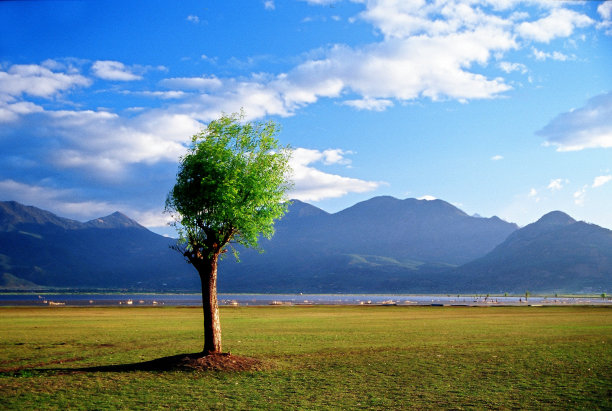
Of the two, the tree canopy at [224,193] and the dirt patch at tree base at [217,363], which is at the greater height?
the tree canopy at [224,193]

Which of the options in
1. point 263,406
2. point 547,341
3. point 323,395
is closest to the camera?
point 263,406

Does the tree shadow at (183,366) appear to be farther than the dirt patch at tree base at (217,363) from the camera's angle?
No

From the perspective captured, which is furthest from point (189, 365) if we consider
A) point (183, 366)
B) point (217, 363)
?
point (217, 363)

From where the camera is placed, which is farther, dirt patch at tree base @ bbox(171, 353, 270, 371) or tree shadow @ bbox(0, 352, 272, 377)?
dirt patch at tree base @ bbox(171, 353, 270, 371)

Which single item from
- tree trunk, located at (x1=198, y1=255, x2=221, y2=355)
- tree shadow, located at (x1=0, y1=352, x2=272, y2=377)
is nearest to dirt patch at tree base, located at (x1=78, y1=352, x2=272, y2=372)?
tree shadow, located at (x1=0, y1=352, x2=272, y2=377)

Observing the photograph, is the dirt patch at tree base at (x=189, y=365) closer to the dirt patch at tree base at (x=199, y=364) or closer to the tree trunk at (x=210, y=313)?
the dirt patch at tree base at (x=199, y=364)

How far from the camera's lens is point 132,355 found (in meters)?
28.3

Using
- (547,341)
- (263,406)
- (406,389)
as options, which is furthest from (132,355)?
(547,341)

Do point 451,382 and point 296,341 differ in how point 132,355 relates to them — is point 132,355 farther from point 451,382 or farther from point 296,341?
point 451,382

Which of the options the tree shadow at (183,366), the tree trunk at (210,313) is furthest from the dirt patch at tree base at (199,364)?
the tree trunk at (210,313)

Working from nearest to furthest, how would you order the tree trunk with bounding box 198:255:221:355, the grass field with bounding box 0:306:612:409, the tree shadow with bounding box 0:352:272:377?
the grass field with bounding box 0:306:612:409 → the tree shadow with bounding box 0:352:272:377 → the tree trunk with bounding box 198:255:221:355

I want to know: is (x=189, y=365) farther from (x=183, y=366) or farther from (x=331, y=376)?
(x=331, y=376)

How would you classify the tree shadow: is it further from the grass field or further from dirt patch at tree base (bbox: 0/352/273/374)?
the grass field

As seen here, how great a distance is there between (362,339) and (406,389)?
1905cm
